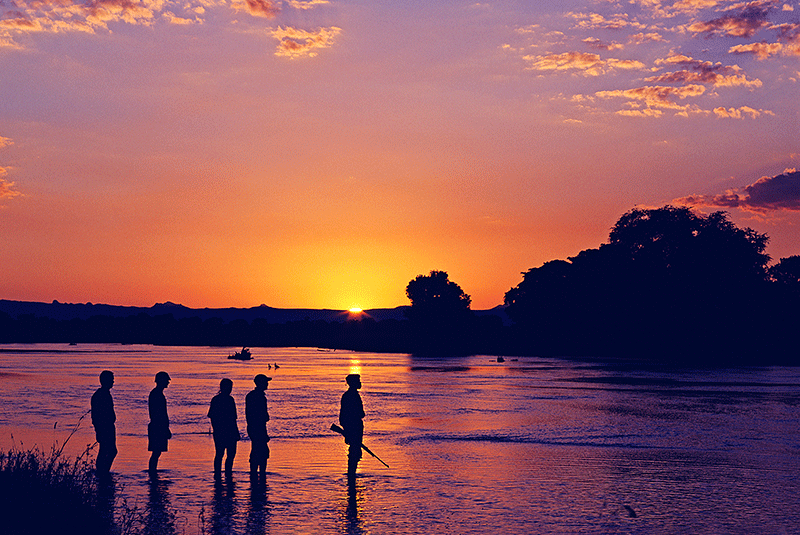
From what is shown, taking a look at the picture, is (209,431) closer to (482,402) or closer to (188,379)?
(482,402)

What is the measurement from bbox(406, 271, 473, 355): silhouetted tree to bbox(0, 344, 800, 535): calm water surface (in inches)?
5257

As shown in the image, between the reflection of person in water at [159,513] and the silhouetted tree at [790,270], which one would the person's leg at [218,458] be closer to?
the reflection of person in water at [159,513]

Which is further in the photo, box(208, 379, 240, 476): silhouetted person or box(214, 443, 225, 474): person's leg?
box(214, 443, 225, 474): person's leg

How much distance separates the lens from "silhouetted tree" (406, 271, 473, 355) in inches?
6599

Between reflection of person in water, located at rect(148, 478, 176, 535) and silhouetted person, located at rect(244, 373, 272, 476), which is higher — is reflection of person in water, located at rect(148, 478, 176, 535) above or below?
below

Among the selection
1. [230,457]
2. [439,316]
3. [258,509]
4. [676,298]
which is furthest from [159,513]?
[439,316]

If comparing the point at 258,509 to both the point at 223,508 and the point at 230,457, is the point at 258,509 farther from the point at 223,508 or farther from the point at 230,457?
the point at 230,457

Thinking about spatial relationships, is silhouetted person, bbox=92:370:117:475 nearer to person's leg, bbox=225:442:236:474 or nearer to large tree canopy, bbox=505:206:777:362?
person's leg, bbox=225:442:236:474

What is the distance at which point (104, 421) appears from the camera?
13086 millimetres

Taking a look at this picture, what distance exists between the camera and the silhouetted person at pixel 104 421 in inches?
512

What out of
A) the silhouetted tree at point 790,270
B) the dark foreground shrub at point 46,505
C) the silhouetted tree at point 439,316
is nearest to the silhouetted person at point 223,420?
the dark foreground shrub at point 46,505

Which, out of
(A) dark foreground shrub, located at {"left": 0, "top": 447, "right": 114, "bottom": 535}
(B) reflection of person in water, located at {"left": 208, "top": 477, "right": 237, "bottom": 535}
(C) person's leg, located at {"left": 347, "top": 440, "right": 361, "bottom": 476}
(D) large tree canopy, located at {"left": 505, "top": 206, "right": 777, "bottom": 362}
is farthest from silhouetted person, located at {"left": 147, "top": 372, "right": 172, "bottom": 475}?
(D) large tree canopy, located at {"left": 505, "top": 206, "right": 777, "bottom": 362}

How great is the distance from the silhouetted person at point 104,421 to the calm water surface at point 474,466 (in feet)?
2.13

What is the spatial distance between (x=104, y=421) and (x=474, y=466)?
752cm
